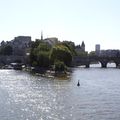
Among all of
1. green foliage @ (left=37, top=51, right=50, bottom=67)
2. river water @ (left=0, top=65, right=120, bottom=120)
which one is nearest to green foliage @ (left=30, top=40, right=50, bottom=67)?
green foliage @ (left=37, top=51, right=50, bottom=67)

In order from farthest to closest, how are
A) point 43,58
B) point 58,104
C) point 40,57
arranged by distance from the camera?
point 40,57
point 43,58
point 58,104

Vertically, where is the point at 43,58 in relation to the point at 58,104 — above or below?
above

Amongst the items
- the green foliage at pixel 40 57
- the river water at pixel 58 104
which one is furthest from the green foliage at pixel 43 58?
the river water at pixel 58 104

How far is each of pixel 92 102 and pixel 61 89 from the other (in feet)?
50.8

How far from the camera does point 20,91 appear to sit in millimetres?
70562

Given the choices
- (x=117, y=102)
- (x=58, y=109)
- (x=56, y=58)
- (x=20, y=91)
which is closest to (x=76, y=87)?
(x=20, y=91)

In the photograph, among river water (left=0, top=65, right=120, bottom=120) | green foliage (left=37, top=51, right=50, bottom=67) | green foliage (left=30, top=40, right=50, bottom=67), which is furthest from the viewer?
green foliage (left=30, top=40, right=50, bottom=67)

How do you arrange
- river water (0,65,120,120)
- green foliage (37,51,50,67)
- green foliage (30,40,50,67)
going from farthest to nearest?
green foliage (30,40,50,67)
green foliage (37,51,50,67)
river water (0,65,120,120)

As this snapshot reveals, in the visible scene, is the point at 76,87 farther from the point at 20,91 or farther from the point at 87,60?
the point at 87,60

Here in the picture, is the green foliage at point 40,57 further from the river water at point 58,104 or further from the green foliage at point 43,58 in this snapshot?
the river water at point 58,104

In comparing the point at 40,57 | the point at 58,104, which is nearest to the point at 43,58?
the point at 40,57

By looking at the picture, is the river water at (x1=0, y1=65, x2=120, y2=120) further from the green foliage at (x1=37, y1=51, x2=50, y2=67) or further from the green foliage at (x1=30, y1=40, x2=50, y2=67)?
the green foliage at (x1=30, y1=40, x2=50, y2=67)

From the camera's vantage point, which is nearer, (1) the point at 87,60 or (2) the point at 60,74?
(2) the point at 60,74

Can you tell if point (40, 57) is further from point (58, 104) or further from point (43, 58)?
point (58, 104)
